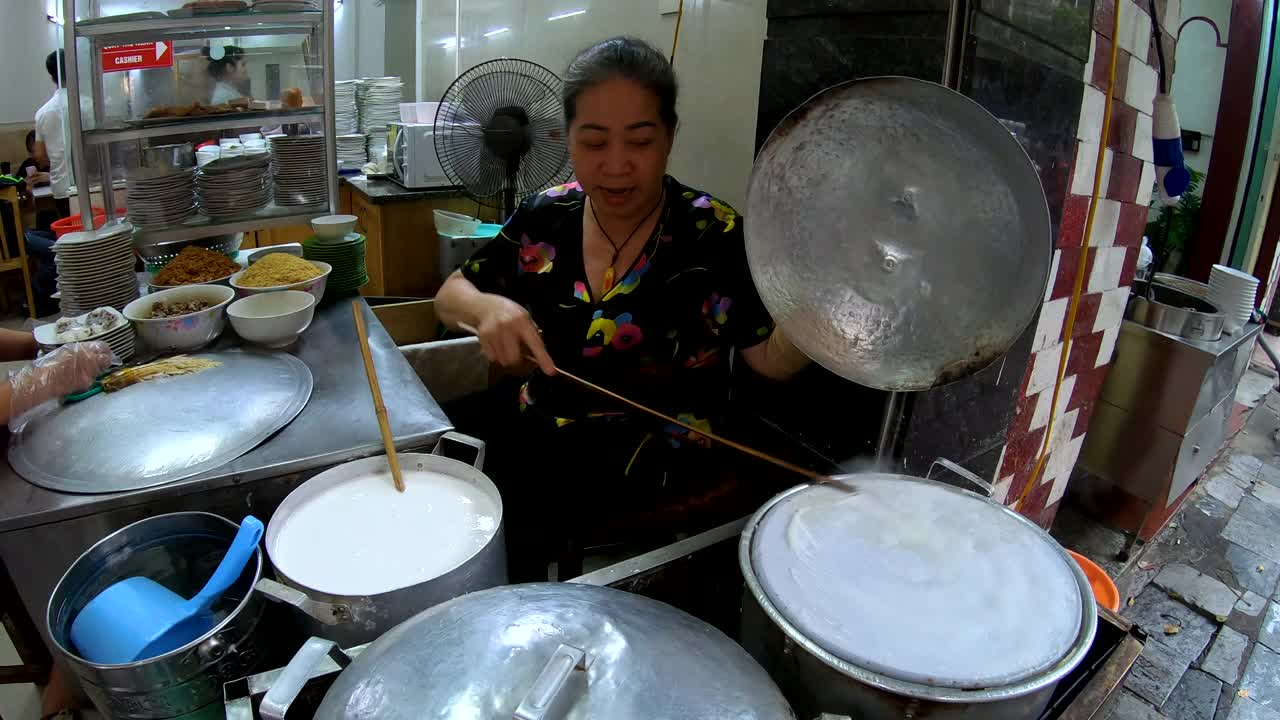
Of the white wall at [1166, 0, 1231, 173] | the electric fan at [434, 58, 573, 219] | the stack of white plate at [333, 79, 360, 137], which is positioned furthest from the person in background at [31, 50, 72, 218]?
the white wall at [1166, 0, 1231, 173]

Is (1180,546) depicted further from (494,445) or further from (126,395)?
(126,395)

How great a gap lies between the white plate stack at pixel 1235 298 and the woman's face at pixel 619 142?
3403mm

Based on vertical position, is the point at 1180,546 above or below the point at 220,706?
below

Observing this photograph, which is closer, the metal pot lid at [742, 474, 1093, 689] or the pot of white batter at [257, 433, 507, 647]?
the metal pot lid at [742, 474, 1093, 689]

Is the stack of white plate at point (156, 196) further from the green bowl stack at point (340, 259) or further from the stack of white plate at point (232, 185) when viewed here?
the green bowl stack at point (340, 259)

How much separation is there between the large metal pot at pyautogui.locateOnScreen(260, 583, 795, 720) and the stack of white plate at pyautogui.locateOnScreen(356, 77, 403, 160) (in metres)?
4.60

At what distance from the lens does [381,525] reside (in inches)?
46.5

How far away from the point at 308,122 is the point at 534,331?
163 centimetres

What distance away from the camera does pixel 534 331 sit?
156cm

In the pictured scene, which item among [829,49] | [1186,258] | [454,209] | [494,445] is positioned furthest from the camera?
[1186,258]

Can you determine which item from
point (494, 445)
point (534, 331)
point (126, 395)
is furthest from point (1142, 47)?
point (126, 395)

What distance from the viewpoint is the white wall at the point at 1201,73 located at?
509 centimetres

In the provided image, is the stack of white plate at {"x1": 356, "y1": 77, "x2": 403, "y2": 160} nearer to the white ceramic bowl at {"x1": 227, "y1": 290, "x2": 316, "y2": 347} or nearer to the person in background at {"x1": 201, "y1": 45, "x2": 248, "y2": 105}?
the person in background at {"x1": 201, "y1": 45, "x2": 248, "y2": 105}

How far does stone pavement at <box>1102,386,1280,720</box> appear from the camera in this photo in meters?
2.66
